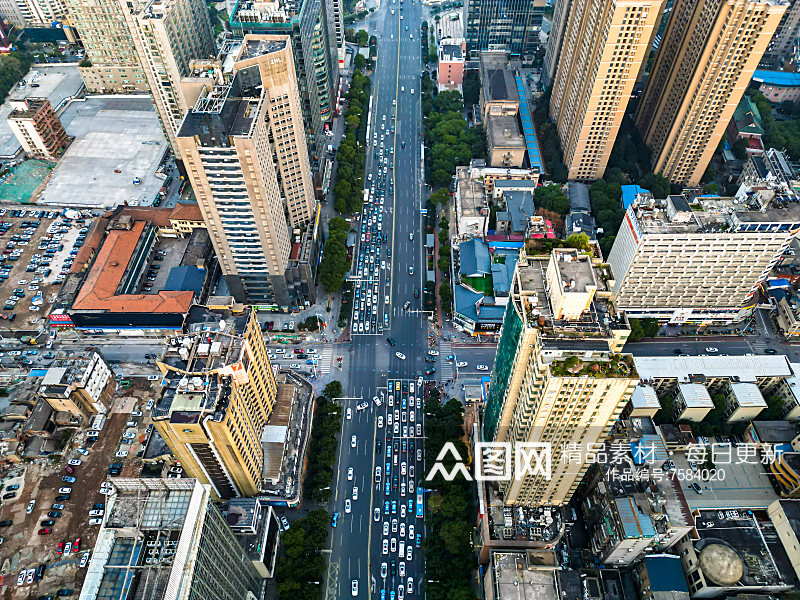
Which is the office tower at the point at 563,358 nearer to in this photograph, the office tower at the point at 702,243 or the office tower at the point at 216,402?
the office tower at the point at 216,402

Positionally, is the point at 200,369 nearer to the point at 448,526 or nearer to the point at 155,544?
the point at 155,544

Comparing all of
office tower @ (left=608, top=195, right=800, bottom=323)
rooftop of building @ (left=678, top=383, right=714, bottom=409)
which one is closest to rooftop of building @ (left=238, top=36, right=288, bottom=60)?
office tower @ (left=608, top=195, right=800, bottom=323)

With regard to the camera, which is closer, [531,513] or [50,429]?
[531,513]

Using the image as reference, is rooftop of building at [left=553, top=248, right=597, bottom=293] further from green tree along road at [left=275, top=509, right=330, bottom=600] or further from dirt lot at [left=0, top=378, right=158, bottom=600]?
dirt lot at [left=0, top=378, right=158, bottom=600]

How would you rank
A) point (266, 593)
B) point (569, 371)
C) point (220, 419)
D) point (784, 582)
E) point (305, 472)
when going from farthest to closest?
point (305, 472) → point (266, 593) → point (784, 582) → point (220, 419) → point (569, 371)

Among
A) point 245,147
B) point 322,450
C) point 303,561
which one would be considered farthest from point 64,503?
point 245,147

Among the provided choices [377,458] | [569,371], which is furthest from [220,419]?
[569,371]

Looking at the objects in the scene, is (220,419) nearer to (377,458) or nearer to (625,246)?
(377,458)
